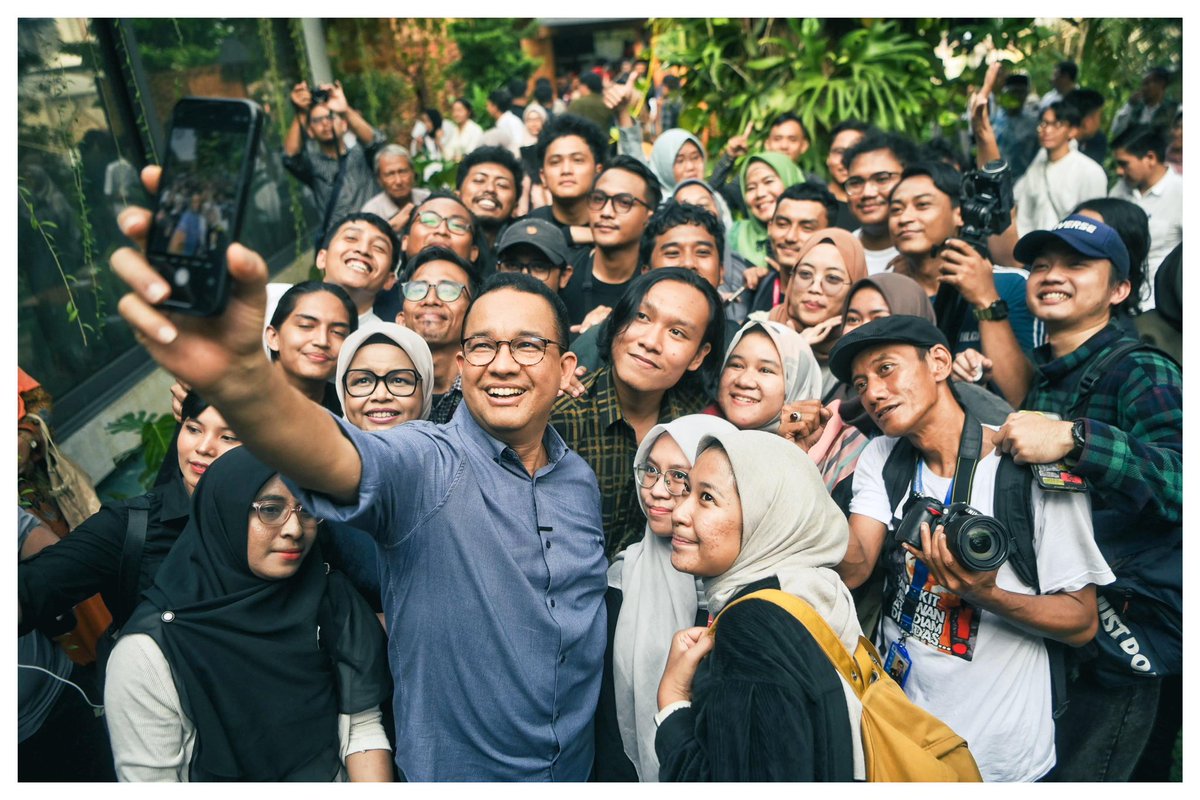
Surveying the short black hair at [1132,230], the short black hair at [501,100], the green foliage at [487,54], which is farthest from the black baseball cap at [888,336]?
the green foliage at [487,54]

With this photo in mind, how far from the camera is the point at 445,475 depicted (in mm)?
1810

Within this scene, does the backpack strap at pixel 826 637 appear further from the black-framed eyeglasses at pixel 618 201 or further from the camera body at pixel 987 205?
the black-framed eyeglasses at pixel 618 201

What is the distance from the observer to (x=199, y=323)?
1.27 metres

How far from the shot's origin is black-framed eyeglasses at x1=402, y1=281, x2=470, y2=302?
10.7ft

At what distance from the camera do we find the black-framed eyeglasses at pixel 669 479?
2.22 metres

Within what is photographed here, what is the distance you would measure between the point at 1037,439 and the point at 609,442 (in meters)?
1.22

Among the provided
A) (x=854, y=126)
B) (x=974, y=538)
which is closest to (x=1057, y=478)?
(x=974, y=538)

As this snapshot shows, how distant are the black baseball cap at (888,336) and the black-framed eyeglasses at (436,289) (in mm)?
1500

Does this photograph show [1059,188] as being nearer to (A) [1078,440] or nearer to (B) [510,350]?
(A) [1078,440]

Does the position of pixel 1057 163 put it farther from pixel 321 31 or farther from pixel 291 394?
pixel 321 31

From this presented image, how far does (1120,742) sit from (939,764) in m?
1.21

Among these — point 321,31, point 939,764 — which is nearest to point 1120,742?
point 939,764

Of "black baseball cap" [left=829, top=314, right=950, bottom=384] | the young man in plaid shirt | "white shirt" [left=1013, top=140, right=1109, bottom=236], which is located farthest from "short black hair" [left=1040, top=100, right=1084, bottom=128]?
"black baseball cap" [left=829, top=314, right=950, bottom=384]

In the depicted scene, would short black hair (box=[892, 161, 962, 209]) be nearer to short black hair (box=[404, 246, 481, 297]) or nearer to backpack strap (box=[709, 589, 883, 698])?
short black hair (box=[404, 246, 481, 297])
